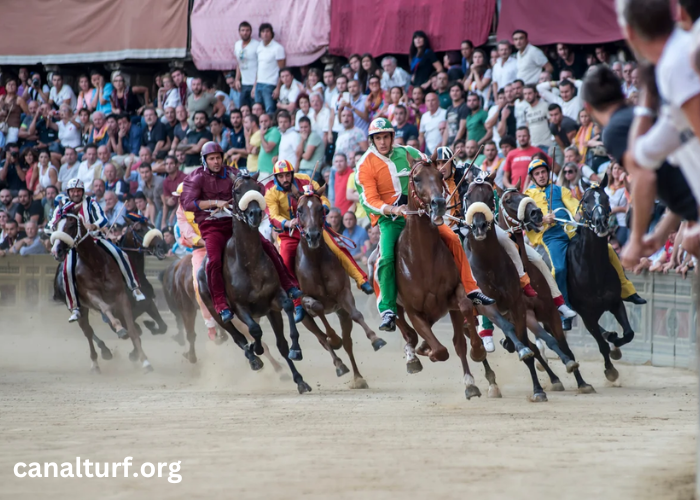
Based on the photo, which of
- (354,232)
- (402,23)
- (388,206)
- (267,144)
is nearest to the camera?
(388,206)

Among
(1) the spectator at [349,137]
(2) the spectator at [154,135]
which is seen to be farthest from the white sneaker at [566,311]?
(2) the spectator at [154,135]

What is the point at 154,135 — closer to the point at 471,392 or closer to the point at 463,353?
the point at 463,353

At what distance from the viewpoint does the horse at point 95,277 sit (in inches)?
562

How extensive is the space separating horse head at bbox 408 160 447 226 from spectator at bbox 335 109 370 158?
739 centimetres

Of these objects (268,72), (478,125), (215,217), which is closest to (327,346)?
(215,217)

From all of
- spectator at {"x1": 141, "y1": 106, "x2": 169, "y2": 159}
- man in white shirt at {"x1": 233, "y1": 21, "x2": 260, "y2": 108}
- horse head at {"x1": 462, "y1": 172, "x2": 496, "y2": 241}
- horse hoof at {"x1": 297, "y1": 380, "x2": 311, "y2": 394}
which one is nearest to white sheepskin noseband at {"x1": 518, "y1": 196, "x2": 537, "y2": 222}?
horse head at {"x1": 462, "y1": 172, "x2": 496, "y2": 241}

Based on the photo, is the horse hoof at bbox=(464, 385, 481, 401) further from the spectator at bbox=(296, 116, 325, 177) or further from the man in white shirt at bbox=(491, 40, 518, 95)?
the spectator at bbox=(296, 116, 325, 177)

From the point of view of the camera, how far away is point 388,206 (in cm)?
1052

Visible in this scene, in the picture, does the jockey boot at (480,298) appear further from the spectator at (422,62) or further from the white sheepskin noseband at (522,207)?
the spectator at (422,62)

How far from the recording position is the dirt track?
616 cm

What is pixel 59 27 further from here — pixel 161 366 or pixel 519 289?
pixel 519 289

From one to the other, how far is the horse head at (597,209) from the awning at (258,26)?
9641 mm

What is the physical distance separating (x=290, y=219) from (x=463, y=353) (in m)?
3.55

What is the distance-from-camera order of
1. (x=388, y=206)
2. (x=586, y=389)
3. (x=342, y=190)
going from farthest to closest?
(x=342, y=190)
(x=586, y=389)
(x=388, y=206)
